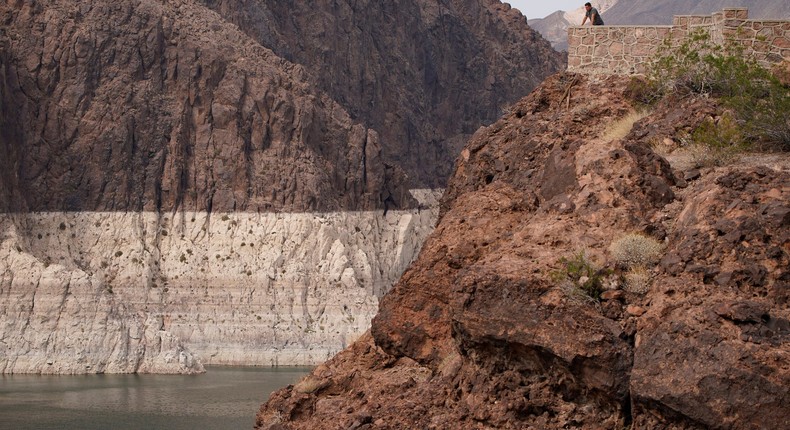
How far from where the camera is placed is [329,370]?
25.8 meters

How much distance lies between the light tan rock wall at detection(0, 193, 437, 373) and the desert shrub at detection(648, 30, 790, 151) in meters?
83.5

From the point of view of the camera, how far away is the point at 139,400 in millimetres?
88375

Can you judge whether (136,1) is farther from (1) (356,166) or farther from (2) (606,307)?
(2) (606,307)

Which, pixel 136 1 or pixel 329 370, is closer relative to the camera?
pixel 329 370

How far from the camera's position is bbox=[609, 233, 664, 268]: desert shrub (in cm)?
2034

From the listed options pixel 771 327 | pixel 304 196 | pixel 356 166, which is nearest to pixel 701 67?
pixel 771 327

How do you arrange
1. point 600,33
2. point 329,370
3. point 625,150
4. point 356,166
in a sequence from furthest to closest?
point 356,166 < point 600,33 < point 329,370 < point 625,150

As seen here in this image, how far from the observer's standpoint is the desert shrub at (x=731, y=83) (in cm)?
2412

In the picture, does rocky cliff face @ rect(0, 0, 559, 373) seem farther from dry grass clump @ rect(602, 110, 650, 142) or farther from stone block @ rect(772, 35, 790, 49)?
dry grass clump @ rect(602, 110, 650, 142)

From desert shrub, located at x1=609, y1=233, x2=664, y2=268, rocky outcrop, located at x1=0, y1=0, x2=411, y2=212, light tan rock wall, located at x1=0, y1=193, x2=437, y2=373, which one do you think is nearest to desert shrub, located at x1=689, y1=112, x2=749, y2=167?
desert shrub, located at x1=609, y1=233, x2=664, y2=268

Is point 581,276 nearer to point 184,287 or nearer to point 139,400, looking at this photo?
point 139,400

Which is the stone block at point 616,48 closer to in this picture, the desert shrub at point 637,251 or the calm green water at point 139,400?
the desert shrub at point 637,251

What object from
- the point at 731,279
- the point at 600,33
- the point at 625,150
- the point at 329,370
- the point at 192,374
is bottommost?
the point at 192,374

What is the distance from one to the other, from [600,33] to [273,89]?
10928 centimetres
